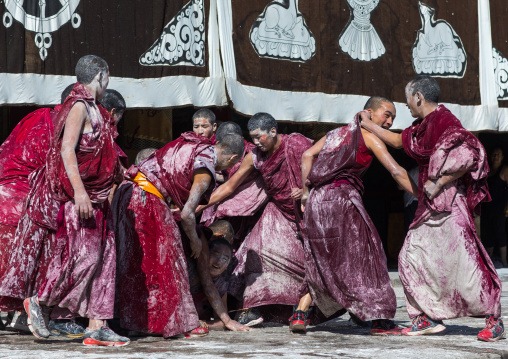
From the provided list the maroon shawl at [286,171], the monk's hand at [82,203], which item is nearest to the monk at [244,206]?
the maroon shawl at [286,171]

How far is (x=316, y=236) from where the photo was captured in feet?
18.5

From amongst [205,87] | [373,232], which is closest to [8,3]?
[205,87]

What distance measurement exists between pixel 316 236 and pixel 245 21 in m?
3.14

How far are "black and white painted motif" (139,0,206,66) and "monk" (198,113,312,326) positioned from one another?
5.93ft

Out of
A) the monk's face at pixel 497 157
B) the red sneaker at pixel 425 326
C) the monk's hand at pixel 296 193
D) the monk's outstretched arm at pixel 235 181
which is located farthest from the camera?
the monk's face at pixel 497 157

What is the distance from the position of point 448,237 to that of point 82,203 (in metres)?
2.18

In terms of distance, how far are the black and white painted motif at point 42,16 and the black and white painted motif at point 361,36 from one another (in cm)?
296

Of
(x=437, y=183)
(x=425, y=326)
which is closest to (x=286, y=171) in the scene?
(x=437, y=183)

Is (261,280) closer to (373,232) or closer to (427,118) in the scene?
(373,232)

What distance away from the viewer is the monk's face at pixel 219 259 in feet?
19.2

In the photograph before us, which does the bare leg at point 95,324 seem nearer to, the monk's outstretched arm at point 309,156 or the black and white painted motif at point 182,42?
the monk's outstretched arm at point 309,156

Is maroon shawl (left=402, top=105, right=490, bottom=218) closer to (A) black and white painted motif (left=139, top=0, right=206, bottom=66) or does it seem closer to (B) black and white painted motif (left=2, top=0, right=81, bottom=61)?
(A) black and white painted motif (left=139, top=0, right=206, bottom=66)

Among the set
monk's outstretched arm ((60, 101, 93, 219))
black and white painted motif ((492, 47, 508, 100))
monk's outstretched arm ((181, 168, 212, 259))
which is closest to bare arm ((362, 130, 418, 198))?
monk's outstretched arm ((181, 168, 212, 259))

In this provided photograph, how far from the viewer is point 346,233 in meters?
5.54
